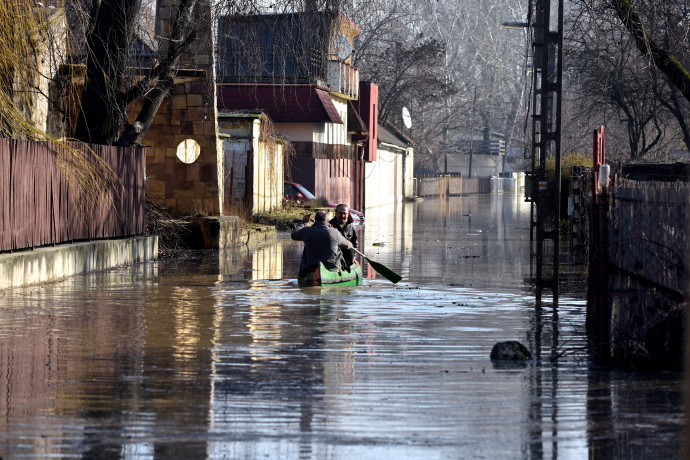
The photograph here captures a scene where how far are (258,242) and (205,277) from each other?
35.6 feet

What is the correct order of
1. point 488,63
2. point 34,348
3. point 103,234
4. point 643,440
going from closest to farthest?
point 643,440 < point 34,348 < point 103,234 < point 488,63

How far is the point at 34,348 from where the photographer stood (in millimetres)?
11336

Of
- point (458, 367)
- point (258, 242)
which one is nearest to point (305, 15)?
point (458, 367)

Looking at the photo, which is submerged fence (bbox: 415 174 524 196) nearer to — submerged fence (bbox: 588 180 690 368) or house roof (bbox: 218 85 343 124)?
house roof (bbox: 218 85 343 124)

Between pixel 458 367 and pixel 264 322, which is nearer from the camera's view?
pixel 458 367

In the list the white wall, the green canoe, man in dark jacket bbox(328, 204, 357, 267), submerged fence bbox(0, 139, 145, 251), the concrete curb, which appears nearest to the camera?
the concrete curb

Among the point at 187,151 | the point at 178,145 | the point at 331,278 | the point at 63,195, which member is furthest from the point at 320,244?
the point at 178,145

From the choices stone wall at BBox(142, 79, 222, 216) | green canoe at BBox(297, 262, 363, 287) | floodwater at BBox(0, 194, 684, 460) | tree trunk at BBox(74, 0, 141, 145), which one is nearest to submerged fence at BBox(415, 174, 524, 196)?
stone wall at BBox(142, 79, 222, 216)

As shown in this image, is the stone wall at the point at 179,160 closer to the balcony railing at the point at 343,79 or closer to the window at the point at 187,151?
the window at the point at 187,151

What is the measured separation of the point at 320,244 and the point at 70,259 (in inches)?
170

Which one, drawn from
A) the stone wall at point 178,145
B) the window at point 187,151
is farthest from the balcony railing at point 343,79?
the window at point 187,151

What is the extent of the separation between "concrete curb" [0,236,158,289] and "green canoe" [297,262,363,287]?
3.85 metres

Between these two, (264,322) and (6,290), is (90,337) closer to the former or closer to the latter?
(264,322)

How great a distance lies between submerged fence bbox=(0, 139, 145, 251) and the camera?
1714 cm
